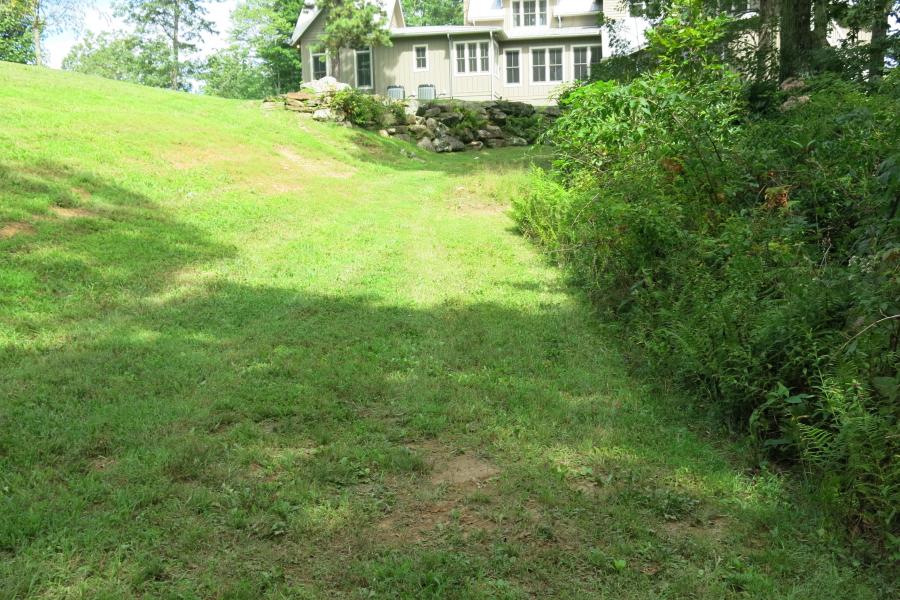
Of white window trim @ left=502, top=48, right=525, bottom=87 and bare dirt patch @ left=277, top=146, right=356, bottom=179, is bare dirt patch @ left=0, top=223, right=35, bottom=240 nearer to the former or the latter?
bare dirt patch @ left=277, top=146, right=356, bottom=179

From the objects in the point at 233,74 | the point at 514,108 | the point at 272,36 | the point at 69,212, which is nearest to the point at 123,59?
the point at 233,74

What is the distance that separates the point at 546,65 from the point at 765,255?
27.7m

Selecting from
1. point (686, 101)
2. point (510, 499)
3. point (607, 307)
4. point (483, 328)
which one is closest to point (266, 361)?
point (483, 328)

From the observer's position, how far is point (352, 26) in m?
26.0

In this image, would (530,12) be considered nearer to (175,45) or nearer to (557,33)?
(557,33)

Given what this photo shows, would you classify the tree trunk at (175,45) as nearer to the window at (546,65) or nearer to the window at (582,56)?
the window at (546,65)

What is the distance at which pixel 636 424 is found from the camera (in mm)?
4477

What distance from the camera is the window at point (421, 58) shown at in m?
29.3

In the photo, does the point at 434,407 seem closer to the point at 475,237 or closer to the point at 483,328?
the point at 483,328

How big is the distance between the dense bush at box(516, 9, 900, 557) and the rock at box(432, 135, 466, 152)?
15335 mm

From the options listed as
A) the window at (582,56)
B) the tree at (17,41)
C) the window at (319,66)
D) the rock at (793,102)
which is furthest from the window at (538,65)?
the tree at (17,41)

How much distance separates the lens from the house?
2909 cm

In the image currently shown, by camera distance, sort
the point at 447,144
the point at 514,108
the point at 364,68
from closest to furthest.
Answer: the point at 447,144 < the point at 514,108 < the point at 364,68

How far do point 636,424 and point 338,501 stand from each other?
1948 mm
